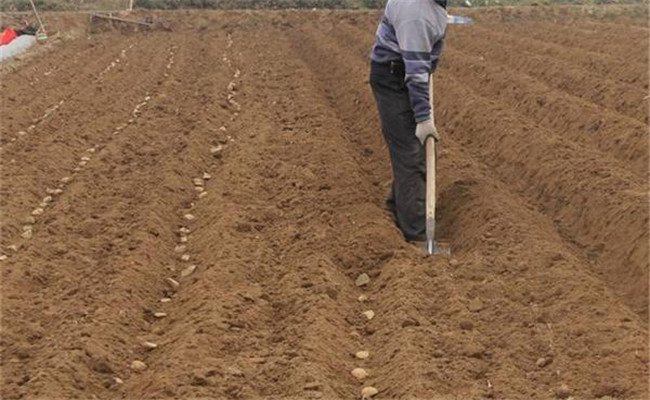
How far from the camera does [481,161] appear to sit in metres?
8.84

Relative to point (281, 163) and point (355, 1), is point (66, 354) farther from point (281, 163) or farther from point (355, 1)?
point (355, 1)

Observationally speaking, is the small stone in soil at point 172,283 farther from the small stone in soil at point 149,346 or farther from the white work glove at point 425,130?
the white work glove at point 425,130

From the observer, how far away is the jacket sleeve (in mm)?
6316

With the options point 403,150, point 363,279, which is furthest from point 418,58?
point 363,279

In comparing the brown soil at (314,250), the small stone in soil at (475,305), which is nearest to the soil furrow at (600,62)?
the brown soil at (314,250)

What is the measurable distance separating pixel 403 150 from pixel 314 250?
1.23 metres

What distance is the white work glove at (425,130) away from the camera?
6.38m

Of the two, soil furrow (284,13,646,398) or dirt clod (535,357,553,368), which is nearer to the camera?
soil furrow (284,13,646,398)

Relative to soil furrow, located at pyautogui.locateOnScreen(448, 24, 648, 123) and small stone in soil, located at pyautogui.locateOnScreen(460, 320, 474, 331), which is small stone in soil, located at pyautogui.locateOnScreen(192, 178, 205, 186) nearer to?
small stone in soil, located at pyautogui.locateOnScreen(460, 320, 474, 331)

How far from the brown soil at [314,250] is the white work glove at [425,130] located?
750 mm

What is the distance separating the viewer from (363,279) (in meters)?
5.81

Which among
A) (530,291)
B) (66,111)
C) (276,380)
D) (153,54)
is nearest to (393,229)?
(530,291)

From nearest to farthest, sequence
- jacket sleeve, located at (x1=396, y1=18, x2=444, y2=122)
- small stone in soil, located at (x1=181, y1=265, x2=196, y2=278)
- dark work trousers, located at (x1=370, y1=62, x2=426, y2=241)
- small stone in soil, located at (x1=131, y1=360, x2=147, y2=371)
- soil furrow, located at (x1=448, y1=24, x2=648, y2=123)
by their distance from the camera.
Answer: small stone in soil, located at (x1=131, y1=360, x2=147, y2=371) < small stone in soil, located at (x1=181, y1=265, x2=196, y2=278) < jacket sleeve, located at (x1=396, y1=18, x2=444, y2=122) < dark work trousers, located at (x1=370, y1=62, x2=426, y2=241) < soil furrow, located at (x1=448, y1=24, x2=648, y2=123)

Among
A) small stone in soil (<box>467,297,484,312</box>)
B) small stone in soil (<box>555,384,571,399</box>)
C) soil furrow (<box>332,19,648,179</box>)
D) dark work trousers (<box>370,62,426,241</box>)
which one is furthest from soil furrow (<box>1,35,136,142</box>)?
small stone in soil (<box>555,384,571,399</box>)
